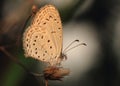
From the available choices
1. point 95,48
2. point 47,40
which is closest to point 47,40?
point 47,40

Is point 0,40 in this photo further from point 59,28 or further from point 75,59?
point 75,59

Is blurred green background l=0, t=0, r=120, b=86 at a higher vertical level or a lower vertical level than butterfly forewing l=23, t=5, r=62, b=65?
higher

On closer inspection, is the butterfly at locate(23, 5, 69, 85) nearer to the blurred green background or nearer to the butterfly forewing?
the butterfly forewing

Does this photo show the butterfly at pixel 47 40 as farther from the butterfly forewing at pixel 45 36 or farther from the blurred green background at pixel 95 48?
the blurred green background at pixel 95 48

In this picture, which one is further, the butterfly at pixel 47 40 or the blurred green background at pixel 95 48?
the blurred green background at pixel 95 48

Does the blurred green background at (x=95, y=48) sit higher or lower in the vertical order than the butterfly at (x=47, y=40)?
higher

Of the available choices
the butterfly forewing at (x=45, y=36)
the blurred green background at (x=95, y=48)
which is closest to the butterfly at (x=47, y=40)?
the butterfly forewing at (x=45, y=36)

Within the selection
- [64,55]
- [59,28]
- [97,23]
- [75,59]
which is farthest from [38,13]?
[97,23]

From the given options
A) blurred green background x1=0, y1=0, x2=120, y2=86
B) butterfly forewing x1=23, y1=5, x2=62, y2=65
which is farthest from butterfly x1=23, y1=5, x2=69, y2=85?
blurred green background x1=0, y1=0, x2=120, y2=86
